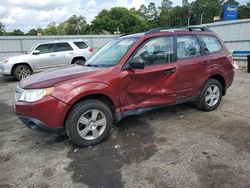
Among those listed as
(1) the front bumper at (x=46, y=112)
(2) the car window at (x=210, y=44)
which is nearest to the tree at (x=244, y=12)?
(2) the car window at (x=210, y=44)

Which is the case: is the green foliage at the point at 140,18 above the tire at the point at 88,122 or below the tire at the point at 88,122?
above

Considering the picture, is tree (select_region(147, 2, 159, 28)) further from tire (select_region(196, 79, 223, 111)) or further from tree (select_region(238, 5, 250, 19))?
tire (select_region(196, 79, 223, 111))

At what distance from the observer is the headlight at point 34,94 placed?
3.62 metres

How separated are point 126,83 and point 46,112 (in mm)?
1379

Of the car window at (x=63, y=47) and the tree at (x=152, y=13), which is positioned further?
the tree at (x=152, y=13)

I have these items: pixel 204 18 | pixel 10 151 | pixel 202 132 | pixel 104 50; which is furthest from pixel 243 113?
pixel 204 18

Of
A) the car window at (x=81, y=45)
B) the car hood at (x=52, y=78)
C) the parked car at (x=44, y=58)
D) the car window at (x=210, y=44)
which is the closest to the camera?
the car hood at (x=52, y=78)

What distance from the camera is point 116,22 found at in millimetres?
71812

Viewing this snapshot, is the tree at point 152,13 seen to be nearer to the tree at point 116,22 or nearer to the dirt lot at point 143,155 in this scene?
the tree at point 116,22

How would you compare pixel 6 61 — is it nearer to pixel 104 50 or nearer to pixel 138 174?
pixel 104 50

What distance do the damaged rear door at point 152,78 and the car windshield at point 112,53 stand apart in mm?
255

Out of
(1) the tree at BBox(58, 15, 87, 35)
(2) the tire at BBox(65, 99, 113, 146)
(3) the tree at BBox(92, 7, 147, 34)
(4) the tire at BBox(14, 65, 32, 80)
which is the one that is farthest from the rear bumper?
(1) the tree at BBox(58, 15, 87, 35)

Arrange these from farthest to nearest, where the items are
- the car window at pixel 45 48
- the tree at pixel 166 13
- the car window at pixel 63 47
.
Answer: the tree at pixel 166 13, the car window at pixel 63 47, the car window at pixel 45 48

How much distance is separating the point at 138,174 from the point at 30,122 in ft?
6.01
